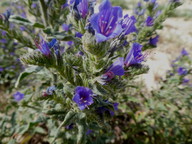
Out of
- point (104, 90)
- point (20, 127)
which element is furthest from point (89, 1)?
point (20, 127)

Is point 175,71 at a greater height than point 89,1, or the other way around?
point 89,1

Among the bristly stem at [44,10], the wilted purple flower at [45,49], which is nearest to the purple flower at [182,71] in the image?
the bristly stem at [44,10]

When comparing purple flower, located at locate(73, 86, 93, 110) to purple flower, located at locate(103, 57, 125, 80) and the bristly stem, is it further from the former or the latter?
the bristly stem

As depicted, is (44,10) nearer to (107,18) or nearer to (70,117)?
(107,18)

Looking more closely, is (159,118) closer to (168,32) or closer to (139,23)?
(139,23)

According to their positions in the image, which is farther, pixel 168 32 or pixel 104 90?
pixel 168 32

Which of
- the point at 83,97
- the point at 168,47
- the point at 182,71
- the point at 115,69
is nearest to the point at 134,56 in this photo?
the point at 115,69

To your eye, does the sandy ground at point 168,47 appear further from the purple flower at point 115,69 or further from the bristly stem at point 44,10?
the purple flower at point 115,69
